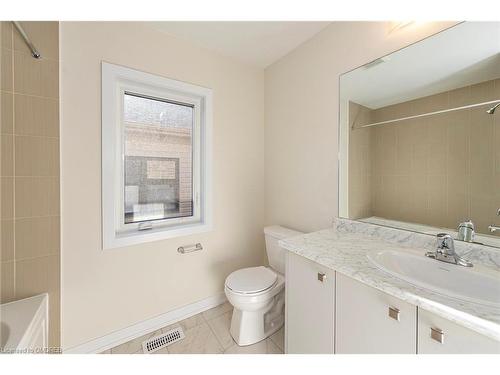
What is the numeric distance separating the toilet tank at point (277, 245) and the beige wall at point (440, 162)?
68cm

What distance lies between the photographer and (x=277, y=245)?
1.69 meters

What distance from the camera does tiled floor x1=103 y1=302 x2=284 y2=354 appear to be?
4.52 feet

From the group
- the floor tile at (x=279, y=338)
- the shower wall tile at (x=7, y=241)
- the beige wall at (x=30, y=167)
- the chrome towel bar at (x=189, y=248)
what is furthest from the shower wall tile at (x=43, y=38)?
the floor tile at (x=279, y=338)

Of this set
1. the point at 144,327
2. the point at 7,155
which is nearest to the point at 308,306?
the point at 144,327

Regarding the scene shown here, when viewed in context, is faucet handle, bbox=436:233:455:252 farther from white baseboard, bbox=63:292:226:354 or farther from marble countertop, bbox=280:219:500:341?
white baseboard, bbox=63:292:226:354

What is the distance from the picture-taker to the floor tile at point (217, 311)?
1.74 m

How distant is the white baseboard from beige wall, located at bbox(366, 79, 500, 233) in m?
1.63

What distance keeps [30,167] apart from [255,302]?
5.30 ft

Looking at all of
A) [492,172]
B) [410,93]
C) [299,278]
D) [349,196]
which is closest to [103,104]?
[299,278]

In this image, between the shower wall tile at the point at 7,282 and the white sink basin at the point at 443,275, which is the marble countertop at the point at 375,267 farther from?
the shower wall tile at the point at 7,282

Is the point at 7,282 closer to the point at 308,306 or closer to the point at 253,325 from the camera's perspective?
the point at 253,325

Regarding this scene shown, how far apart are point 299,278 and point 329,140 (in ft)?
3.32

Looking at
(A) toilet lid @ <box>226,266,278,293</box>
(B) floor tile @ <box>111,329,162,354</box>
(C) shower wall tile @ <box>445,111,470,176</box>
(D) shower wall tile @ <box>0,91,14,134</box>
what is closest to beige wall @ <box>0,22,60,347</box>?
(D) shower wall tile @ <box>0,91,14,134</box>
